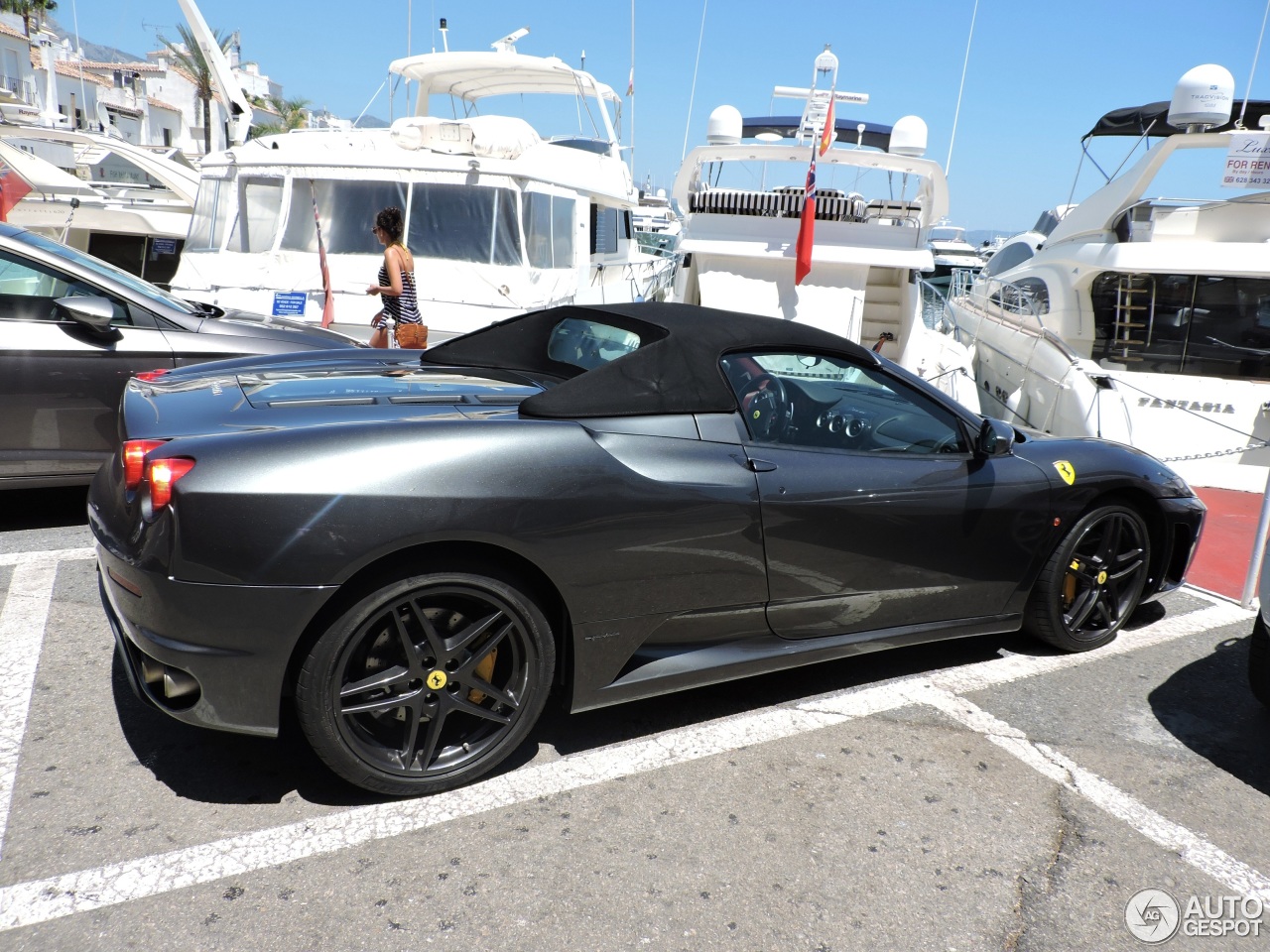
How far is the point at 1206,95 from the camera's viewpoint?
9.21 m

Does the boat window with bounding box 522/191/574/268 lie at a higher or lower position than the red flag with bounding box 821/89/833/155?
lower

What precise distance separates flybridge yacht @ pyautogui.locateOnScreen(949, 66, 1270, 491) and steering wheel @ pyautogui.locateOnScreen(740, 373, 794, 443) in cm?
571

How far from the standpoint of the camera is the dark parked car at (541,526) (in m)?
2.54

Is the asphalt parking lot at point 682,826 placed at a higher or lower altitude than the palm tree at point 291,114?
lower

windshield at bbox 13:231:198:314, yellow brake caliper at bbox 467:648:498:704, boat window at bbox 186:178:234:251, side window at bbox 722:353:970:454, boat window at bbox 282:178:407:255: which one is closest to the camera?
yellow brake caliper at bbox 467:648:498:704

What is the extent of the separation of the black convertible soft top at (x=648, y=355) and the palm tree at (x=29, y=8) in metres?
69.4

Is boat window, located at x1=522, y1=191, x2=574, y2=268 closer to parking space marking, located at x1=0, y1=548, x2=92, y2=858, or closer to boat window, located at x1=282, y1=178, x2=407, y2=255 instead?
boat window, located at x1=282, y1=178, x2=407, y2=255

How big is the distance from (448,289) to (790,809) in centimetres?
729

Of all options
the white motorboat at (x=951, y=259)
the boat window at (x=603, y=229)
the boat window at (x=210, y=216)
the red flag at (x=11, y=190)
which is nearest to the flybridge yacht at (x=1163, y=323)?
the boat window at (x=603, y=229)

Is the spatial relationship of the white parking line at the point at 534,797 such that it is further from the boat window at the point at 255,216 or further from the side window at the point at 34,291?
the boat window at the point at 255,216

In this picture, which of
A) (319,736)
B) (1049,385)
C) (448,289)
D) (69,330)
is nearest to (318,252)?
(448,289)

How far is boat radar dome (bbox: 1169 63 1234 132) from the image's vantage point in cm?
920

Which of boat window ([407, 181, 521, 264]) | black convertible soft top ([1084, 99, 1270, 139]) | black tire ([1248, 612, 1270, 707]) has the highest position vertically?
black convertible soft top ([1084, 99, 1270, 139])

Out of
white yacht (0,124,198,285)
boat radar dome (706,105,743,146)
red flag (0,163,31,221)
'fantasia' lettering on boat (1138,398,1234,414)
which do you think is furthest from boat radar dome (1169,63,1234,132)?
red flag (0,163,31,221)
